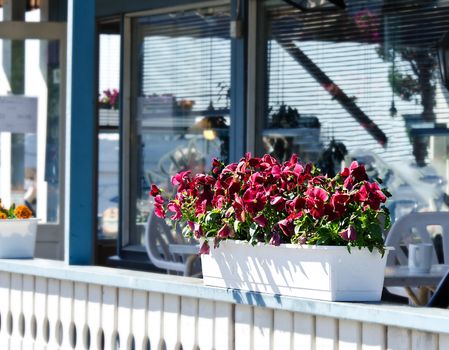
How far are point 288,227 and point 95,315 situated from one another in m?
1.06

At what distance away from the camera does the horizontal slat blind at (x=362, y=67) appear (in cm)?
650

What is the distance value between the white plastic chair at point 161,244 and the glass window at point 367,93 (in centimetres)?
86

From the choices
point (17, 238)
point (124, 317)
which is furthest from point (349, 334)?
point (17, 238)

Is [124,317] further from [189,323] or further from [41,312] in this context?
[41,312]

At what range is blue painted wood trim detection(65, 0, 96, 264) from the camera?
14.2ft

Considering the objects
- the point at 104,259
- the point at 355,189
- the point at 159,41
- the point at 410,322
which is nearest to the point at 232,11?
the point at 159,41

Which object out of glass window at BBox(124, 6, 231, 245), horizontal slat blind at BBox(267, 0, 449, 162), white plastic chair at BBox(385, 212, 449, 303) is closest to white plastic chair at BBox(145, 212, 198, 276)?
glass window at BBox(124, 6, 231, 245)

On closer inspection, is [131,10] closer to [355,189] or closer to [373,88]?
[373,88]

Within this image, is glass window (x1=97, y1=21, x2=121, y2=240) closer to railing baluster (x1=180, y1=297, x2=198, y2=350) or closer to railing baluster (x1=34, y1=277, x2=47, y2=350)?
railing baluster (x1=34, y1=277, x2=47, y2=350)

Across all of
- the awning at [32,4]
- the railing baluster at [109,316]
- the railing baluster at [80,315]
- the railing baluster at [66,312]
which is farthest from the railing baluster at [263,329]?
the awning at [32,4]

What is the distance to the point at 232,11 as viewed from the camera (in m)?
7.39

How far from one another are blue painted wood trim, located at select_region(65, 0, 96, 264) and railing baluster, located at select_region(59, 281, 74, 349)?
0.23 m

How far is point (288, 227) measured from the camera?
3.13 meters

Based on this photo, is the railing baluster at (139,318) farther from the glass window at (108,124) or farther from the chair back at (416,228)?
the glass window at (108,124)
